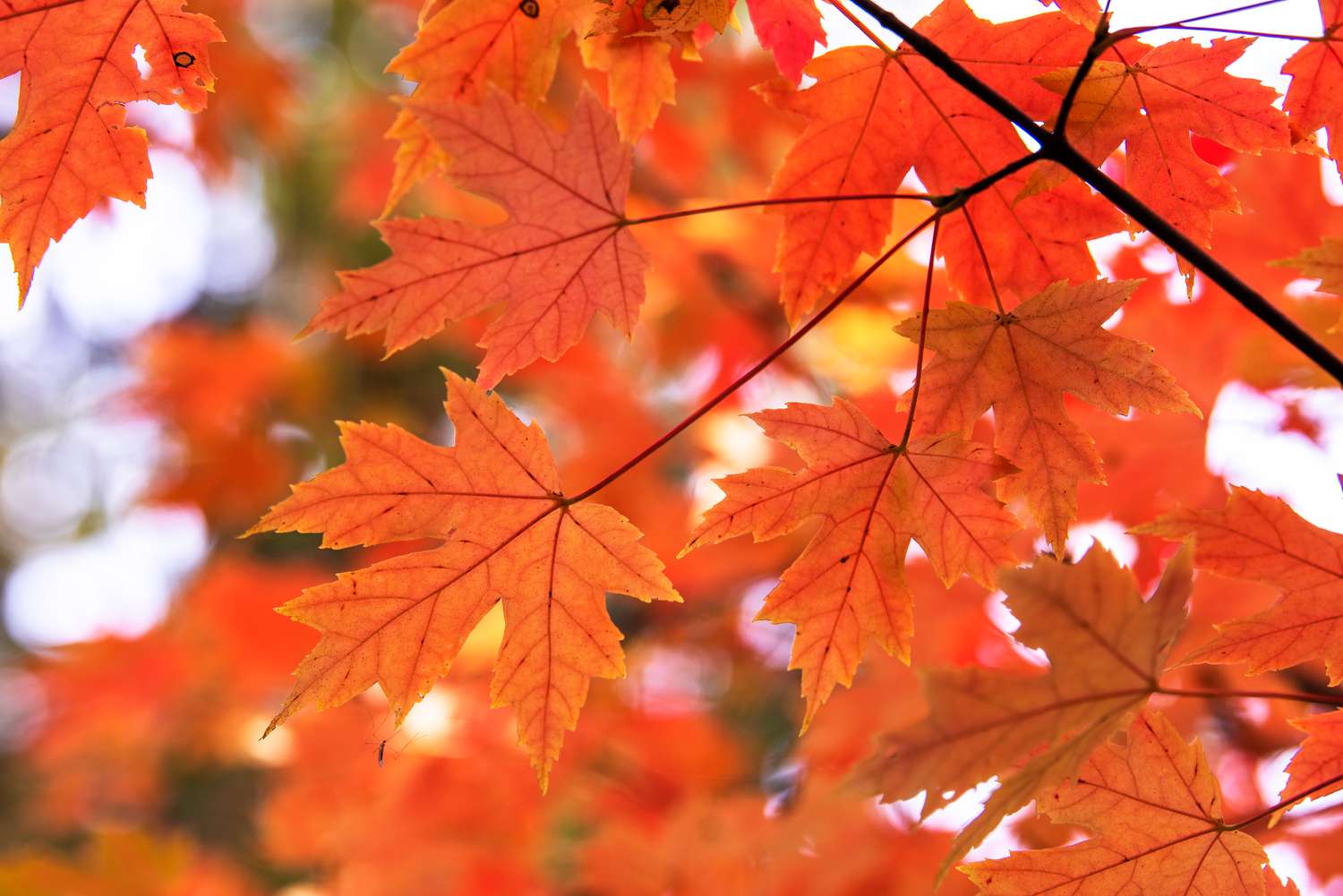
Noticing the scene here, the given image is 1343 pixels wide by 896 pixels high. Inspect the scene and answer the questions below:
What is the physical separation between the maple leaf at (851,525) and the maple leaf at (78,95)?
2.80ft

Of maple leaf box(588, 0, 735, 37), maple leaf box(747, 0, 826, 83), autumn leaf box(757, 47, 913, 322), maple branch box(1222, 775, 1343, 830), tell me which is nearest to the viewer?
maple branch box(1222, 775, 1343, 830)

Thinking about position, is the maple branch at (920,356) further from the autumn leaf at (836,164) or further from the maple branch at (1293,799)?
the maple branch at (1293,799)

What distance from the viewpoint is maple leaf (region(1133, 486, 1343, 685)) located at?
1.07 m

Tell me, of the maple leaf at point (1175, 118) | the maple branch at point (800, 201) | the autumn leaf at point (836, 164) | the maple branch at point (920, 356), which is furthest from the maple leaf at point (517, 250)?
the maple leaf at point (1175, 118)

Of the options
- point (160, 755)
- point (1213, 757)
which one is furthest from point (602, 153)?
point (160, 755)

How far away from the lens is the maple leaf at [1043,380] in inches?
44.3

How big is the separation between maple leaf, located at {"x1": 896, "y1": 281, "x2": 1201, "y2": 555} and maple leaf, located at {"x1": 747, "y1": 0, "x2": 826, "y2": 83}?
1.26 feet

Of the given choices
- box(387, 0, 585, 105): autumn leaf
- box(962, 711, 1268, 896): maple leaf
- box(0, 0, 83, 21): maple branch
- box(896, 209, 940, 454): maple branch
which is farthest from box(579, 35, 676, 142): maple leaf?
box(962, 711, 1268, 896): maple leaf

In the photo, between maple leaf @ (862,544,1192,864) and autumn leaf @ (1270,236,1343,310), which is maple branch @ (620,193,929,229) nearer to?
autumn leaf @ (1270,236,1343,310)

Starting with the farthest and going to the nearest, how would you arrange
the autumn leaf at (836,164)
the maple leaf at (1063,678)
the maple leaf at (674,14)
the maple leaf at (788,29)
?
the autumn leaf at (836,164) → the maple leaf at (788,29) → the maple leaf at (674,14) → the maple leaf at (1063,678)

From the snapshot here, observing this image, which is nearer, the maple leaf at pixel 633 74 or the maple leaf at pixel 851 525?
the maple leaf at pixel 851 525

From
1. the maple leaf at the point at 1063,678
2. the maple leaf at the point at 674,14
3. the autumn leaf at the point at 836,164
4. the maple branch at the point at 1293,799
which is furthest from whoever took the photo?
the autumn leaf at the point at 836,164

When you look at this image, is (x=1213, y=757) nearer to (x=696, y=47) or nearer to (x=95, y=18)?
(x=696, y=47)

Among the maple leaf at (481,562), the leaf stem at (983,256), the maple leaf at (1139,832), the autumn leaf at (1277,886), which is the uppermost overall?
the leaf stem at (983,256)
